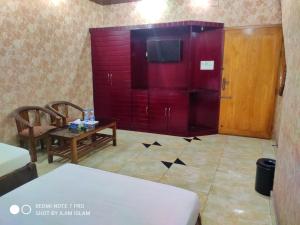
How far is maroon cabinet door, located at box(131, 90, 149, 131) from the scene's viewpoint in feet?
14.1

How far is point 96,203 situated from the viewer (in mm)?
1295

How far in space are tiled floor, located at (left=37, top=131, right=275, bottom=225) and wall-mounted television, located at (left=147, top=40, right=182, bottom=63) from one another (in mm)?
1462

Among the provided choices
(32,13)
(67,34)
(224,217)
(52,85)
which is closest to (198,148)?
(224,217)

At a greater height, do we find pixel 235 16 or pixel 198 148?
pixel 235 16

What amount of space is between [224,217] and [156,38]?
133 inches

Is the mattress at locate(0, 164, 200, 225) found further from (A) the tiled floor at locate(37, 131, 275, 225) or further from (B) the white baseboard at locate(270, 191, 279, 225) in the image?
(B) the white baseboard at locate(270, 191, 279, 225)

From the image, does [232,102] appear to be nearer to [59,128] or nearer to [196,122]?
[196,122]

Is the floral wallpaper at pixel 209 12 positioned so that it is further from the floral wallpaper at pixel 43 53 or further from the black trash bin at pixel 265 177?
the black trash bin at pixel 265 177

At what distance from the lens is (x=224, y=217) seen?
6.44 ft

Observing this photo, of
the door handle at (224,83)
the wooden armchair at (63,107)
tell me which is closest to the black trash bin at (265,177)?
the door handle at (224,83)

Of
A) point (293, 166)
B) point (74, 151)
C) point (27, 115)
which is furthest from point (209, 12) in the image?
point (27, 115)

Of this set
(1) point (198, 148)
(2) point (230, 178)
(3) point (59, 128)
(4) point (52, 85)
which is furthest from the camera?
(4) point (52, 85)

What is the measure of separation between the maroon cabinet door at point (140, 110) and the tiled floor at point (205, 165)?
0.73 ft

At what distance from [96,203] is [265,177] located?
1.76m
